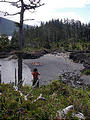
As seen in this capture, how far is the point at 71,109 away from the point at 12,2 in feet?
24.0

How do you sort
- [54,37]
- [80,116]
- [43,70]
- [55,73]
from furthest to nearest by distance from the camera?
[54,37] → [43,70] → [55,73] → [80,116]

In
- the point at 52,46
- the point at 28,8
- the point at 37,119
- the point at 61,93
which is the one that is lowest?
the point at 52,46

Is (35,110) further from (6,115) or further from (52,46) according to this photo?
(52,46)

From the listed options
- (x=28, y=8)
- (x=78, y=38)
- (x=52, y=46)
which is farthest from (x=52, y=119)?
(x=78, y=38)

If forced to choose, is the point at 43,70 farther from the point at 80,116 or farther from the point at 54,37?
the point at 54,37

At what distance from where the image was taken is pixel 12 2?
391 inches

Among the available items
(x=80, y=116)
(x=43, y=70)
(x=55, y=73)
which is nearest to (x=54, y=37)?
(x=43, y=70)

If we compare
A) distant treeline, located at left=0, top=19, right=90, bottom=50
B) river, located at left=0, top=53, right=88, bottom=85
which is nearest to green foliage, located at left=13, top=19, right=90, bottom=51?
distant treeline, located at left=0, top=19, right=90, bottom=50

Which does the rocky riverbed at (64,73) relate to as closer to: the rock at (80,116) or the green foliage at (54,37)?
the rock at (80,116)

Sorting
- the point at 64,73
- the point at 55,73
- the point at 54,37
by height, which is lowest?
the point at 54,37

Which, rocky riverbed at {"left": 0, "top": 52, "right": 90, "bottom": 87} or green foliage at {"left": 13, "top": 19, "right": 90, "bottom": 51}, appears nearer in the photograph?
rocky riverbed at {"left": 0, "top": 52, "right": 90, "bottom": 87}

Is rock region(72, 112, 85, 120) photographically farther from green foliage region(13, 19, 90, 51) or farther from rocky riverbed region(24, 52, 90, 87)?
green foliage region(13, 19, 90, 51)

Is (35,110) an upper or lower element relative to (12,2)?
lower

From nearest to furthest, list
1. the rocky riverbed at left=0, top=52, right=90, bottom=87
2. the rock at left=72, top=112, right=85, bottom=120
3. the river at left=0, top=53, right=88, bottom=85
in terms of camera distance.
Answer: the rock at left=72, top=112, right=85, bottom=120 → the rocky riverbed at left=0, top=52, right=90, bottom=87 → the river at left=0, top=53, right=88, bottom=85
